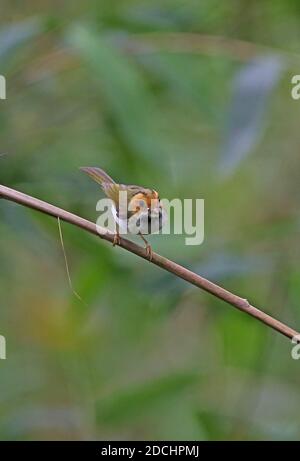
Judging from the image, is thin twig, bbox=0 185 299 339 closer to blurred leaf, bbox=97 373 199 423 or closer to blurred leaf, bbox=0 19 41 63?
blurred leaf, bbox=0 19 41 63

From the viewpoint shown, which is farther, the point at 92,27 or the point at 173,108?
the point at 173,108

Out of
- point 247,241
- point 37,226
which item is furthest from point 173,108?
point 37,226

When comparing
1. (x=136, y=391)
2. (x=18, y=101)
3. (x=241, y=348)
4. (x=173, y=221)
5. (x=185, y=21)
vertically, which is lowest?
(x=136, y=391)

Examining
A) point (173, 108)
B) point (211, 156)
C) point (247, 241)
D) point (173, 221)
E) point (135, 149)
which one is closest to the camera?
point (135, 149)

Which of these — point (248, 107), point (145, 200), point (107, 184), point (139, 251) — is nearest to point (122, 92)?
point (248, 107)

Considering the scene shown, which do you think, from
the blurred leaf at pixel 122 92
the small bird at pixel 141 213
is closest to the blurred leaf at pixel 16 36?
the blurred leaf at pixel 122 92

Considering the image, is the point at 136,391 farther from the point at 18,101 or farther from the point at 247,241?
the point at 18,101
